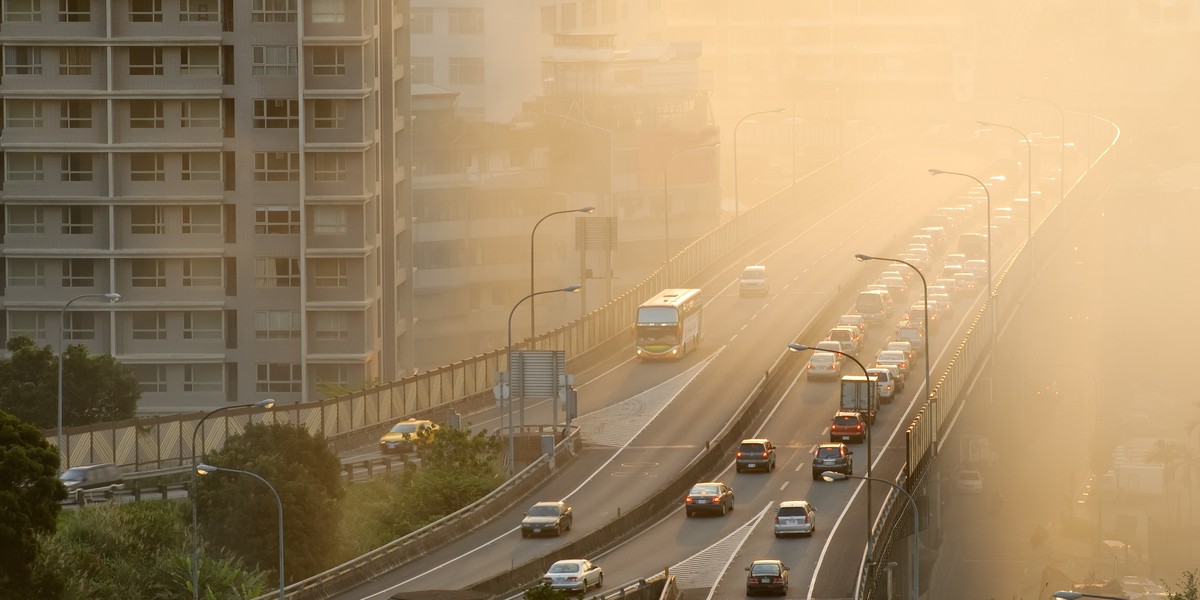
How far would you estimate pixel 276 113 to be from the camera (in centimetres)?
11012

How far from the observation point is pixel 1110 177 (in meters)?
189

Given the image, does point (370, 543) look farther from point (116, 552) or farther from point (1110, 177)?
point (1110, 177)

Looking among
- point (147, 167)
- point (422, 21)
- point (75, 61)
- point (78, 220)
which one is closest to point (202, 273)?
point (147, 167)

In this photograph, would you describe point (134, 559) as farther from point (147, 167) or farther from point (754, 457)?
point (147, 167)

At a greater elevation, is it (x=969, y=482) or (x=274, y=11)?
(x=274, y=11)

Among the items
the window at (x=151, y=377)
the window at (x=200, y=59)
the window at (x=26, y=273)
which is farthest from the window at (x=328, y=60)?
the window at (x=26, y=273)

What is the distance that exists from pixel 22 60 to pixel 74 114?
3.84 m

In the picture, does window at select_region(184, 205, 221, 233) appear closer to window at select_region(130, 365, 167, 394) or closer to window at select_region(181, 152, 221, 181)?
window at select_region(181, 152, 221, 181)

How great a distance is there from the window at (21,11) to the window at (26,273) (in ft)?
41.6

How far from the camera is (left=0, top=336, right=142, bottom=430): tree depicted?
306ft

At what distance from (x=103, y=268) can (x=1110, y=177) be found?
107m

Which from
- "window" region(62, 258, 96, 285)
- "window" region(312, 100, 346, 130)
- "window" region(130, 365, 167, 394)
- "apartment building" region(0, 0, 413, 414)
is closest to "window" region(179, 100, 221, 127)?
"apartment building" region(0, 0, 413, 414)

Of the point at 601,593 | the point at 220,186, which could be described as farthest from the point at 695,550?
the point at 220,186

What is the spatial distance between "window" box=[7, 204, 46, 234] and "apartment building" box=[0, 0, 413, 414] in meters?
0.08
